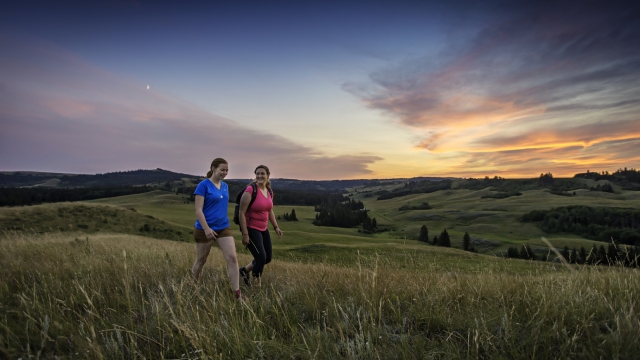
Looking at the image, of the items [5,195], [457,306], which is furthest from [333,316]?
[5,195]

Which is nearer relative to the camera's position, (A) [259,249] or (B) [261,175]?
(A) [259,249]

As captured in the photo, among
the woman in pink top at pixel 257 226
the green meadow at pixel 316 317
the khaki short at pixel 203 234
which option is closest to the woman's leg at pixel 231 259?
the khaki short at pixel 203 234

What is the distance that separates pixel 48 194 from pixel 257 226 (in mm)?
169448

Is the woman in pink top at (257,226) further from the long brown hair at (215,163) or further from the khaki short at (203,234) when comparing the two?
the long brown hair at (215,163)

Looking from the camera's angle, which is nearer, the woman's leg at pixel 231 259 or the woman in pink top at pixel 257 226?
the woman's leg at pixel 231 259

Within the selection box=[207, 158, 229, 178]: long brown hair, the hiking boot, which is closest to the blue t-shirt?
box=[207, 158, 229, 178]: long brown hair

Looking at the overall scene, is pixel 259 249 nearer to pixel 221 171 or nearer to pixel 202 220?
pixel 202 220

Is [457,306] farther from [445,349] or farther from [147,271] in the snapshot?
[147,271]

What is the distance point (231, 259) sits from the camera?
5.11 m

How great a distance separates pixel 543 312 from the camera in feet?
9.75

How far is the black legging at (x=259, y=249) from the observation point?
576cm

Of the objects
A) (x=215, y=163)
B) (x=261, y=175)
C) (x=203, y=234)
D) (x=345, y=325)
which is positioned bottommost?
(x=345, y=325)

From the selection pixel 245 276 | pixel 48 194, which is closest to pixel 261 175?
pixel 245 276

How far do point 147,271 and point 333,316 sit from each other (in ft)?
13.0
